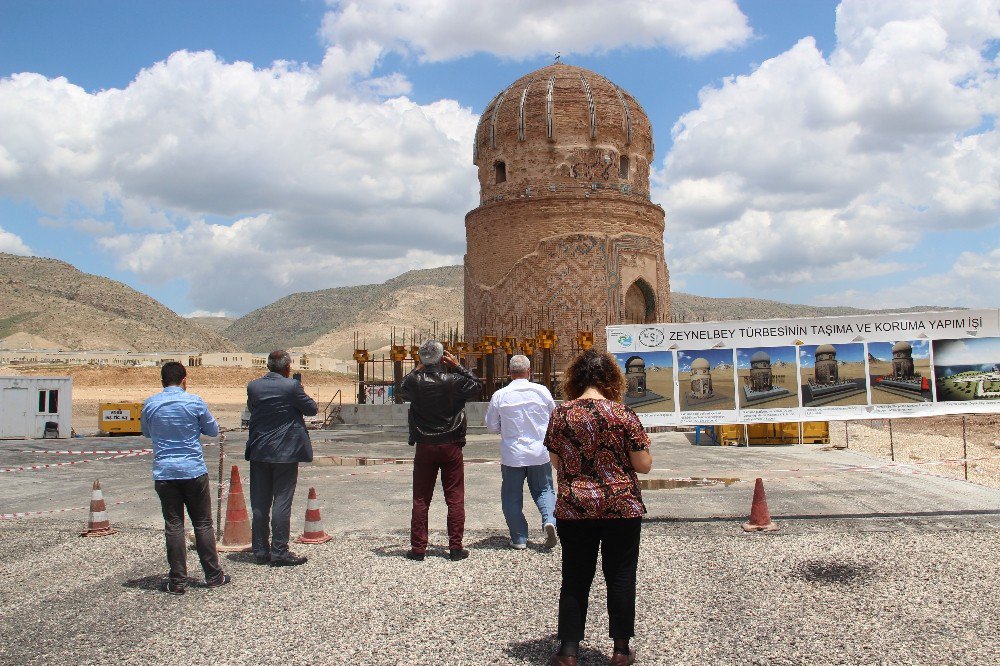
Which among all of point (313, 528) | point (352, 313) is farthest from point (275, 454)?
point (352, 313)

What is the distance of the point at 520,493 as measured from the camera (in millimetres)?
7344

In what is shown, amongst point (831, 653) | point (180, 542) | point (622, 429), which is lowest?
point (831, 653)

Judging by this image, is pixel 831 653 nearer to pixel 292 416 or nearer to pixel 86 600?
pixel 292 416

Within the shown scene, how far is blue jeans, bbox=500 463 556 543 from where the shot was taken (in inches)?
285

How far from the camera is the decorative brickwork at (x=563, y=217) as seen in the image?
93.0 ft

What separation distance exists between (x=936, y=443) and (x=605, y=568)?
2175 cm

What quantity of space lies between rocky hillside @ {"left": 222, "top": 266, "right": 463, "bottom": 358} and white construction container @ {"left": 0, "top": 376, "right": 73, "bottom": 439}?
83.1 m

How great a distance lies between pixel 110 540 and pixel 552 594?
454 cm

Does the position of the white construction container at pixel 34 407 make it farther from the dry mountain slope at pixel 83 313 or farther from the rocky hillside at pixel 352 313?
the rocky hillside at pixel 352 313

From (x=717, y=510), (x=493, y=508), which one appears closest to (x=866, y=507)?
(x=717, y=510)

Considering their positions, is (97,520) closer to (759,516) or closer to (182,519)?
(182,519)

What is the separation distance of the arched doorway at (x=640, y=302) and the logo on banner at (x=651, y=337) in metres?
19.0

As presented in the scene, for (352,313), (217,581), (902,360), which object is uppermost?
(352,313)

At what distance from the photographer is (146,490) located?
11625mm
